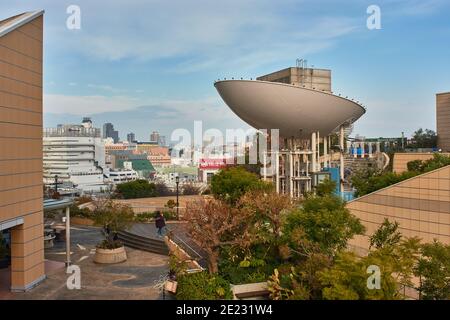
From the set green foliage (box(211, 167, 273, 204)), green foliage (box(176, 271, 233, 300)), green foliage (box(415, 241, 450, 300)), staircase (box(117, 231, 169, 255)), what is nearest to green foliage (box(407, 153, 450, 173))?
green foliage (box(211, 167, 273, 204))

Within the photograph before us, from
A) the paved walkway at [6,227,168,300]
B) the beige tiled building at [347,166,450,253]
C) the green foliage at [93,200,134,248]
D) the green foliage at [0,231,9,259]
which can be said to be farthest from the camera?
the green foliage at [93,200,134,248]

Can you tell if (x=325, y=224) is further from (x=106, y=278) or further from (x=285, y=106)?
(x=285, y=106)

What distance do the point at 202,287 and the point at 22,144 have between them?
635cm

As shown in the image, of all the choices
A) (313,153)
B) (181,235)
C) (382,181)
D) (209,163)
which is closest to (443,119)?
(313,153)

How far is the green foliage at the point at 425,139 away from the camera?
208 ft

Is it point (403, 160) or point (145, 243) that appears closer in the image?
point (145, 243)

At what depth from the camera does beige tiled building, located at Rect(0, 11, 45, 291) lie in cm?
1100

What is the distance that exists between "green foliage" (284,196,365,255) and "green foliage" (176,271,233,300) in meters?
2.37

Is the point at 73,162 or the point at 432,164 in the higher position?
the point at 432,164

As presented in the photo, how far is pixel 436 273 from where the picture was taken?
30.0ft

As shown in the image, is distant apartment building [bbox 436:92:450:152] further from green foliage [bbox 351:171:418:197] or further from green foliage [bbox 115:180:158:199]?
green foliage [bbox 115:180:158:199]

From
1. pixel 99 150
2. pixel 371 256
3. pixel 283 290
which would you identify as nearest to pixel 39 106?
pixel 283 290

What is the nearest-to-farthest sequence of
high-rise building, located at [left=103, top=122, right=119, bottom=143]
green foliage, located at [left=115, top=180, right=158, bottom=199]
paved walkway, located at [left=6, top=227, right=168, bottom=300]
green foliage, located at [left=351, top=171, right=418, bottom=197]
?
paved walkway, located at [left=6, top=227, right=168, bottom=300] → green foliage, located at [left=351, top=171, right=418, bottom=197] → green foliage, located at [left=115, top=180, right=158, bottom=199] → high-rise building, located at [left=103, top=122, right=119, bottom=143]

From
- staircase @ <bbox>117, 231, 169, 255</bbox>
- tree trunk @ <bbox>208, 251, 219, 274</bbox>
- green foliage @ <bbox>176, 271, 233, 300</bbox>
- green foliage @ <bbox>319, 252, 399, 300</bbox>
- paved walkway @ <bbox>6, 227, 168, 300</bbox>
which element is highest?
green foliage @ <bbox>319, 252, 399, 300</bbox>
